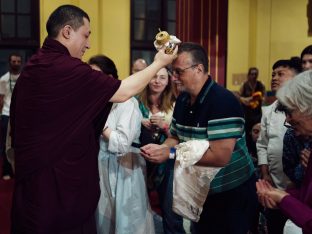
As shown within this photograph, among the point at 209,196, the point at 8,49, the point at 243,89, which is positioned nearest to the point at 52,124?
the point at 209,196

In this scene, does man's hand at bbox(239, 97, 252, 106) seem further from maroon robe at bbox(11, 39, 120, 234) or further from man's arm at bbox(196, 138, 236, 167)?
maroon robe at bbox(11, 39, 120, 234)

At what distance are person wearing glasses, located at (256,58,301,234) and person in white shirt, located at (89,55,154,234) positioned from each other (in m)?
0.70

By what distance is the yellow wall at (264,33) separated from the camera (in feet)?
22.9

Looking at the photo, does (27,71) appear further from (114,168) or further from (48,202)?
(114,168)

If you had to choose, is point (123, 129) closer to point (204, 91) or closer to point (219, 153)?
point (204, 91)

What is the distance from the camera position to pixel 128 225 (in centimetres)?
254

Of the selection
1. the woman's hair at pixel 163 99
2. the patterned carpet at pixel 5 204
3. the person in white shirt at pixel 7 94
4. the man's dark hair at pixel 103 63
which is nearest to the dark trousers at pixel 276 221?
the woman's hair at pixel 163 99

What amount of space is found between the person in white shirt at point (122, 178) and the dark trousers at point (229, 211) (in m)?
0.65

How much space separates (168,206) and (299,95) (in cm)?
148

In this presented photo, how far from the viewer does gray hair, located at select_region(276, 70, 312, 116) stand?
4.58 ft

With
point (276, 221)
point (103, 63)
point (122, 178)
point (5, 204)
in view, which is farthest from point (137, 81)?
point (5, 204)

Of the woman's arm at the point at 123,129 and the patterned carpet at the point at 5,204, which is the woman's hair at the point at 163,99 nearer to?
the woman's arm at the point at 123,129

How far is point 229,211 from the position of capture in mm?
1920

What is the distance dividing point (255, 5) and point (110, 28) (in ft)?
7.70
